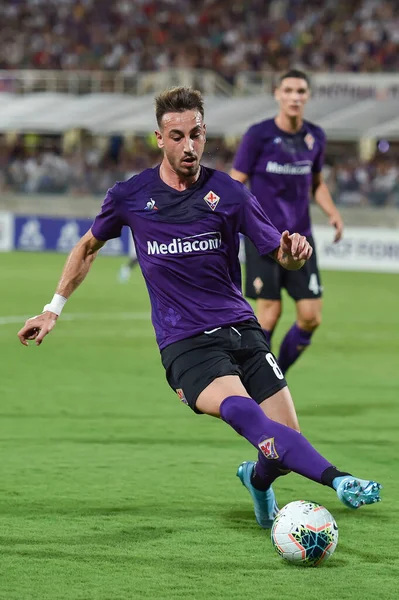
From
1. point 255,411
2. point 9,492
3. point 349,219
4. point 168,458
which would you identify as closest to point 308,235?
point 168,458

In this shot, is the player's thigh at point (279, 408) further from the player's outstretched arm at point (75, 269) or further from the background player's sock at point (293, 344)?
the background player's sock at point (293, 344)

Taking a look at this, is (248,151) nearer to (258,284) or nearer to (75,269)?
(258,284)

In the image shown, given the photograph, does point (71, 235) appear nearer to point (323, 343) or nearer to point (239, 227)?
point (323, 343)

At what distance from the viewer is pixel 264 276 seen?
924 cm

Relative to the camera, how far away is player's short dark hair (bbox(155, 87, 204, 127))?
5262 mm

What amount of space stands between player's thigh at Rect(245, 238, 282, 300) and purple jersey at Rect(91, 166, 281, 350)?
12.1 ft

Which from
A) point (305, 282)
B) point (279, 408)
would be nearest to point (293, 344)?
point (305, 282)

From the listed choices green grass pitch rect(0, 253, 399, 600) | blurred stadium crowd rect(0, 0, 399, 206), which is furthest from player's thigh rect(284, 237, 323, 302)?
blurred stadium crowd rect(0, 0, 399, 206)

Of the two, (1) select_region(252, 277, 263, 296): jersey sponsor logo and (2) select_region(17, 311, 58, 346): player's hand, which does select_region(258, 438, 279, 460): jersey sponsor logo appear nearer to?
(2) select_region(17, 311, 58, 346): player's hand

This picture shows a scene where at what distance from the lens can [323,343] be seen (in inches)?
545

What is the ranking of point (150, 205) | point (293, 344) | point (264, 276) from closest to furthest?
point (150, 205) → point (264, 276) → point (293, 344)

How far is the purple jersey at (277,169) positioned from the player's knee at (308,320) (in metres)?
0.66

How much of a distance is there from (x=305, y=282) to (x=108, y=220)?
384 centimetres

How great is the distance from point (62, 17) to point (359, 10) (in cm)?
1135
